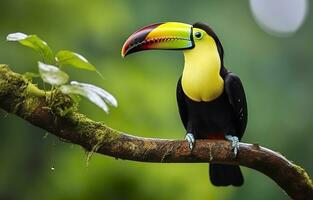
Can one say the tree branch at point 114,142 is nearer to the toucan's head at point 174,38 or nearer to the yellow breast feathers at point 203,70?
the yellow breast feathers at point 203,70

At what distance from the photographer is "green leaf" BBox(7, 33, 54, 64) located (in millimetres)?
2225

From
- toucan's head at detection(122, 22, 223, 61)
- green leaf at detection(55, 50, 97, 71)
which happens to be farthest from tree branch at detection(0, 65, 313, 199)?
toucan's head at detection(122, 22, 223, 61)

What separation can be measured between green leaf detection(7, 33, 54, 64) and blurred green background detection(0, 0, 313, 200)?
54.9 inches

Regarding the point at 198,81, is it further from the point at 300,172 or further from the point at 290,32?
the point at 290,32

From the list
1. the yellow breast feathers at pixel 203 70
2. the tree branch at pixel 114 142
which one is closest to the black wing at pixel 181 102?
the yellow breast feathers at pixel 203 70

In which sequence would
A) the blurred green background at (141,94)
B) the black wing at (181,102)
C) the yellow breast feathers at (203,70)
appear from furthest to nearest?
the blurred green background at (141,94) → the black wing at (181,102) → the yellow breast feathers at (203,70)

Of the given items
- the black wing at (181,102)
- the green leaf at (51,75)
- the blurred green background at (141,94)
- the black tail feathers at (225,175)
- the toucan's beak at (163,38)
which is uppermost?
the green leaf at (51,75)

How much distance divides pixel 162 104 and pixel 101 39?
0.75 m

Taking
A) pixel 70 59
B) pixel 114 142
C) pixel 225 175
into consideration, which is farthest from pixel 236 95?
pixel 70 59

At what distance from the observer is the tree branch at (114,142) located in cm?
242

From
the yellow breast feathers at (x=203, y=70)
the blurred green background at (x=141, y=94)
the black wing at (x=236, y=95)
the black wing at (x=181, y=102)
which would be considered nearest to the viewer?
the yellow breast feathers at (x=203, y=70)

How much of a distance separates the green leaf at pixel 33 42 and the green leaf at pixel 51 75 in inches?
6.5

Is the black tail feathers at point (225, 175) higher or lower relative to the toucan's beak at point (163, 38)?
lower

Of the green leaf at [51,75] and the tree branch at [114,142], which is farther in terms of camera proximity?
the tree branch at [114,142]
